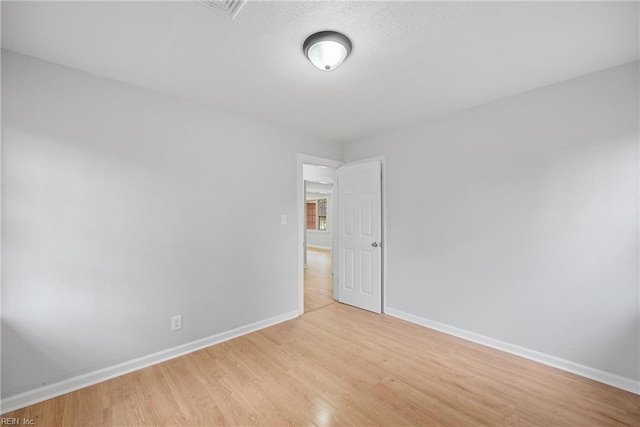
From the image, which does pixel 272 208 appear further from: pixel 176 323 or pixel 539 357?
pixel 539 357

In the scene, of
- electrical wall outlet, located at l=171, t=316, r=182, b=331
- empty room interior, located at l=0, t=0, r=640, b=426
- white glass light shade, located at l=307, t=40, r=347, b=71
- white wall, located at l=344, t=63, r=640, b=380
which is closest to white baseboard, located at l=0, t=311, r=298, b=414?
empty room interior, located at l=0, t=0, r=640, b=426

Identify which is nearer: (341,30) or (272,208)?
(341,30)

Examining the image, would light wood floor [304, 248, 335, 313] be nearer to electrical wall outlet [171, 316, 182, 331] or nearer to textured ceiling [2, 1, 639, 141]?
electrical wall outlet [171, 316, 182, 331]

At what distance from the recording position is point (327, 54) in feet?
5.73

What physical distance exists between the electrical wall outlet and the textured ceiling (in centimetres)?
212

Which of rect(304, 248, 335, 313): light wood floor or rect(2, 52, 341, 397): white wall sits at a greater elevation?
rect(2, 52, 341, 397): white wall

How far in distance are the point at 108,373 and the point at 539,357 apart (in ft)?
12.1

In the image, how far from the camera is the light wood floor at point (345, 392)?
5.66ft

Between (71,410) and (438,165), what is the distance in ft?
12.6

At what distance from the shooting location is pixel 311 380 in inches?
83.4

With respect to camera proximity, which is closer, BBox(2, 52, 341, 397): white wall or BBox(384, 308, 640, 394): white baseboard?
BBox(2, 52, 341, 397): white wall

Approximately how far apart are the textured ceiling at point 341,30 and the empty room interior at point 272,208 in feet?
0.05

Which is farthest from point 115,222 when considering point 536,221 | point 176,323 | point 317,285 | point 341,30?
point 536,221

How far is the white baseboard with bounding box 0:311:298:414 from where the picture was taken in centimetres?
182
